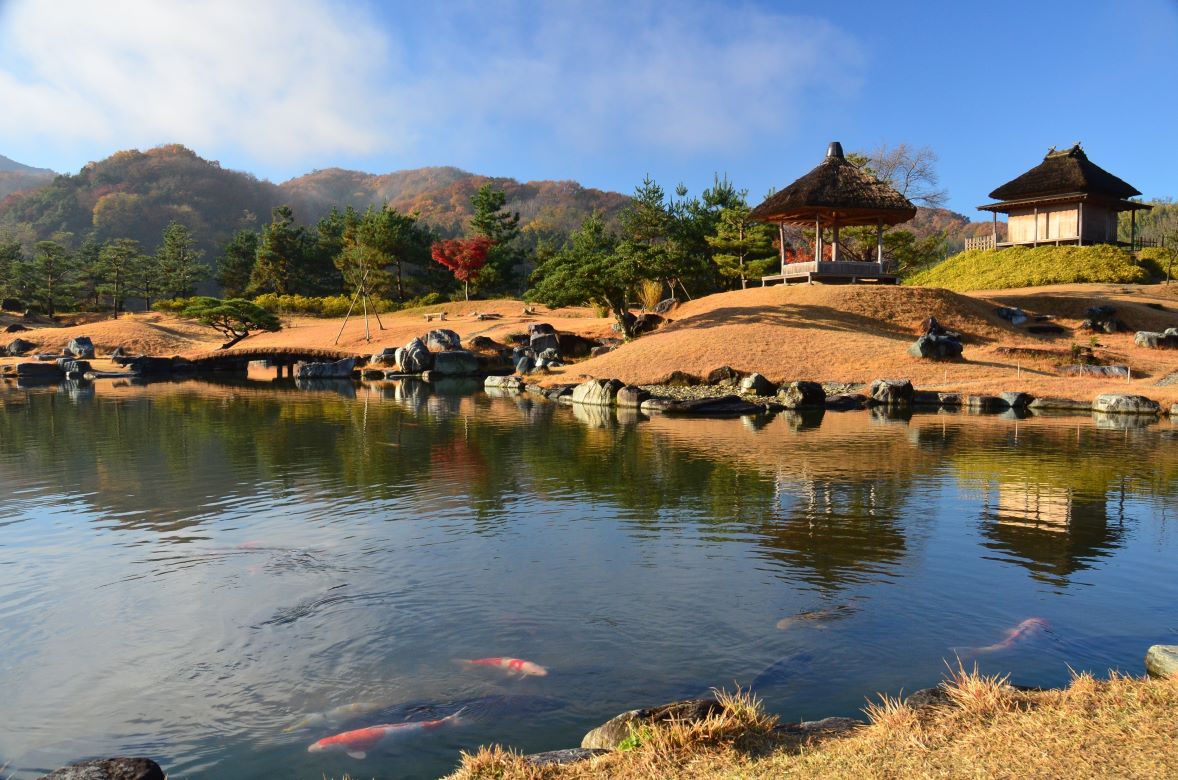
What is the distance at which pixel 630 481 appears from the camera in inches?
584

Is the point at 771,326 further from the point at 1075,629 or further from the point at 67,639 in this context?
the point at 67,639

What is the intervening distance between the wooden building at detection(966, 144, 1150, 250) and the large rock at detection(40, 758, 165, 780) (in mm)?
54082

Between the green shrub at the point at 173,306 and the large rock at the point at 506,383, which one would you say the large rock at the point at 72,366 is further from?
the large rock at the point at 506,383

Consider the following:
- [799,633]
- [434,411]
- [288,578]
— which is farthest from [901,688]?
[434,411]

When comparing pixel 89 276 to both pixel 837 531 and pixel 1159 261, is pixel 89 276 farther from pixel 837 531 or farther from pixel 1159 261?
pixel 1159 261

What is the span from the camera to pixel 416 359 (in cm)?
4278

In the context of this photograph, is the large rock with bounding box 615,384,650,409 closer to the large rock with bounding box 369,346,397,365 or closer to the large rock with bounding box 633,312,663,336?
the large rock with bounding box 633,312,663,336

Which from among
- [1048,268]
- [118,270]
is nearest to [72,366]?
[118,270]

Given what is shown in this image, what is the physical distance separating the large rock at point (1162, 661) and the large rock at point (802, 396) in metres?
20.5

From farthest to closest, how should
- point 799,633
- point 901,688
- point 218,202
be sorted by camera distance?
point 218,202
point 799,633
point 901,688

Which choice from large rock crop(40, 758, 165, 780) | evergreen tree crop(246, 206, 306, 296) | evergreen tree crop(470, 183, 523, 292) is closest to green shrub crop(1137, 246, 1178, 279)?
evergreen tree crop(470, 183, 523, 292)

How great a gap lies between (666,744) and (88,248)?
8176cm

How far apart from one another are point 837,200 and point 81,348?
43.6m

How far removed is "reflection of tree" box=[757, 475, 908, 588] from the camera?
31.4 ft
